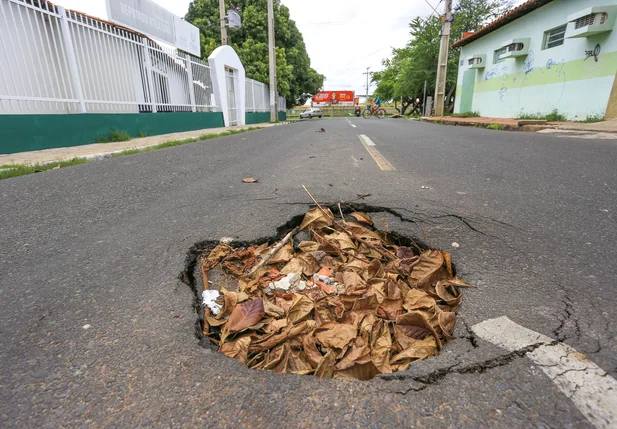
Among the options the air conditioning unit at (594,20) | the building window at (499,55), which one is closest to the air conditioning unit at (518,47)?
the building window at (499,55)

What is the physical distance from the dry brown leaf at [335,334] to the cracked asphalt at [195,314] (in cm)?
25

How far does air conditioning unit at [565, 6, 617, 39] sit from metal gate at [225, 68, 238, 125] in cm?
1260

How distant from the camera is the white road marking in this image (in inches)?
35.9

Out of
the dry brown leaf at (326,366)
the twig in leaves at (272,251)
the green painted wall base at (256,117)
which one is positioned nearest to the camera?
the dry brown leaf at (326,366)

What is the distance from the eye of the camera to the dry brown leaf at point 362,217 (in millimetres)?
2361

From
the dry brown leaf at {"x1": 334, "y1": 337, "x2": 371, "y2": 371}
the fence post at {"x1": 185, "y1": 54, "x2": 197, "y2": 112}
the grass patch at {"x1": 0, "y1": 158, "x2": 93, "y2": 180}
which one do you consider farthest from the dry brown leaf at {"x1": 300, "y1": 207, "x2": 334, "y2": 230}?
the fence post at {"x1": 185, "y1": 54, "x2": 197, "y2": 112}

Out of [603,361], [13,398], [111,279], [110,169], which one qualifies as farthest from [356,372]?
[110,169]

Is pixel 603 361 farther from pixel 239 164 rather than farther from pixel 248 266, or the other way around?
pixel 239 164

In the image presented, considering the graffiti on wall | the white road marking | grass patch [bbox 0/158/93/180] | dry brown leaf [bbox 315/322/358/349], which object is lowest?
dry brown leaf [bbox 315/322/358/349]

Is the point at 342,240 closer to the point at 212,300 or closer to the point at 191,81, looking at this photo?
the point at 212,300

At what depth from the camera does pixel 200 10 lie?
85.8 ft

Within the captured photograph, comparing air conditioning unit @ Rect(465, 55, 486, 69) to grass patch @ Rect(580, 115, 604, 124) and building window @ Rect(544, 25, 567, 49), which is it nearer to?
building window @ Rect(544, 25, 567, 49)

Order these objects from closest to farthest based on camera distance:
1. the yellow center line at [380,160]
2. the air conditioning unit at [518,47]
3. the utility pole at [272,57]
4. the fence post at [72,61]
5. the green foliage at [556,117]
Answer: the yellow center line at [380,160], the fence post at [72,61], the green foliage at [556,117], the air conditioning unit at [518,47], the utility pole at [272,57]

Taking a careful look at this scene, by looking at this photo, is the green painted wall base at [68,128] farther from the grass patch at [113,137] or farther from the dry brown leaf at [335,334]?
the dry brown leaf at [335,334]
